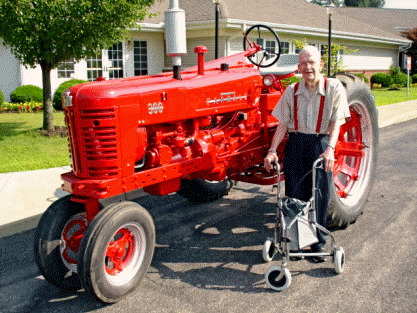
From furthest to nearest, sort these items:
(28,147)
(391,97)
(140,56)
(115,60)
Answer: (391,97) → (140,56) → (115,60) → (28,147)

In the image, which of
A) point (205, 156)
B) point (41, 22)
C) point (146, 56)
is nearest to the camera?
point (205, 156)

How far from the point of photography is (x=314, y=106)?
3875 millimetres

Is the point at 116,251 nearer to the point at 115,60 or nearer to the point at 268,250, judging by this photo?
the point at 268,250

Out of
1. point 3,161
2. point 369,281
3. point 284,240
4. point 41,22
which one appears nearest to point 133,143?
Result: point 284,240

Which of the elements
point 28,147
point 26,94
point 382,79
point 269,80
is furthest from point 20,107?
point 382,79

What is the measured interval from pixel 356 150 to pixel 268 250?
5.70 ft

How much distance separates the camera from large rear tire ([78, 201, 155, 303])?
10.3 ft

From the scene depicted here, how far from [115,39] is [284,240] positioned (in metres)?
7.32

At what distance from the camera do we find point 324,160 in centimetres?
371

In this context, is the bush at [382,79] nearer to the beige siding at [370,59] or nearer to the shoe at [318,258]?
the beige siding at [370,59]

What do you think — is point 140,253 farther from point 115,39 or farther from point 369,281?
point 115,39

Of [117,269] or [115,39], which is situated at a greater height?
[115,39]

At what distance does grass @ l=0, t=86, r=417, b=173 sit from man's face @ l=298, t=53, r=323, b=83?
4.71 m

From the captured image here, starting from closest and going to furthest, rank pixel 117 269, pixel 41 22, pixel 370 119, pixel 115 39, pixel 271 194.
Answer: pixel 117 269 → pixel 370 119 → pixel 271 194 → pixel 41 22 → pixel 115 39
